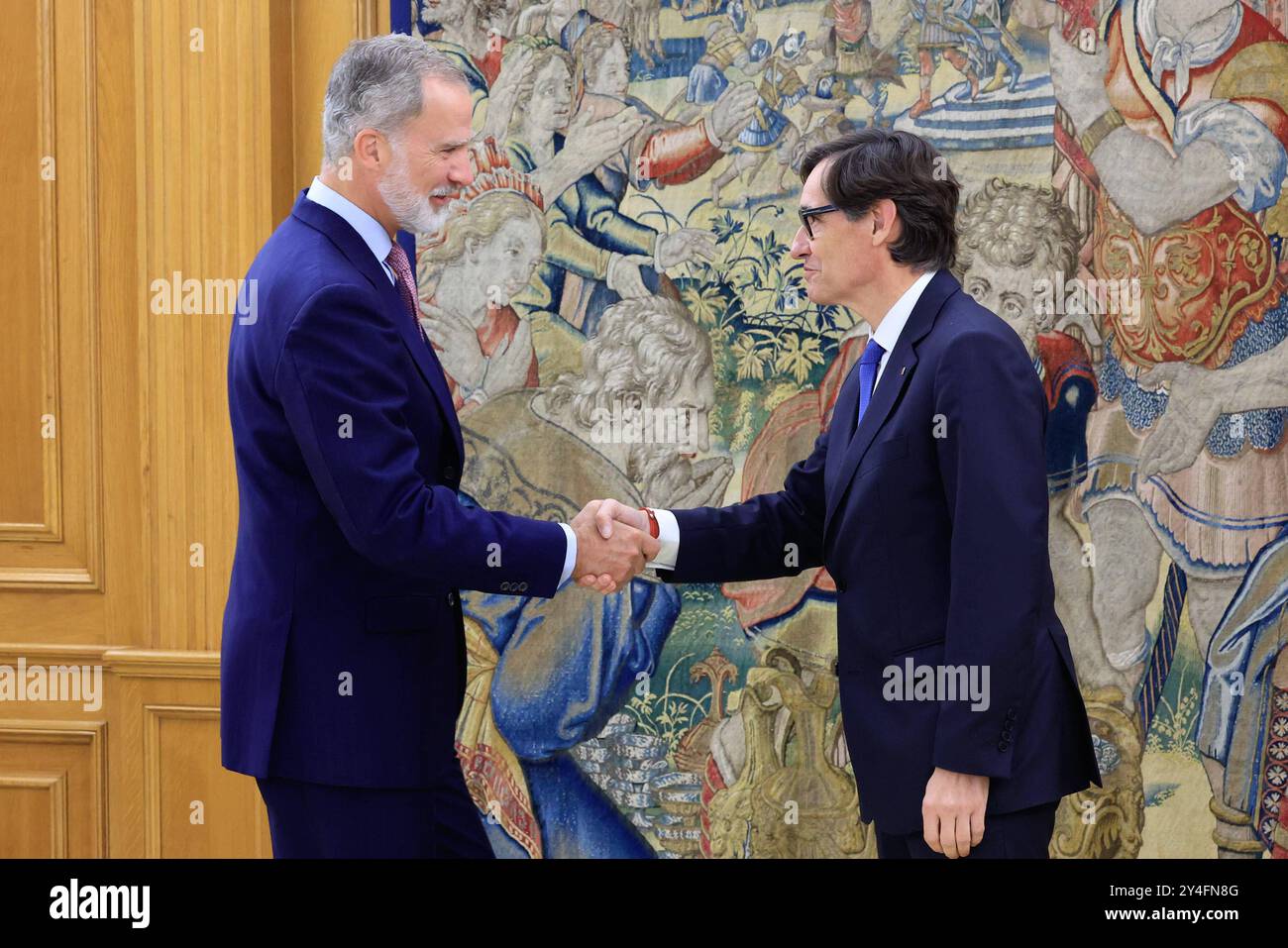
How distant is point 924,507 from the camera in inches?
103

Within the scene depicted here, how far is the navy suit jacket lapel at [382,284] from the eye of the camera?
104 inches

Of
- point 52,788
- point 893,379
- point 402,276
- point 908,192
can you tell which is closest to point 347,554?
point 402,276

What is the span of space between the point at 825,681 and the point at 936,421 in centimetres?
162

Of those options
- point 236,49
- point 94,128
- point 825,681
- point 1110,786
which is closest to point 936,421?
point 825,681

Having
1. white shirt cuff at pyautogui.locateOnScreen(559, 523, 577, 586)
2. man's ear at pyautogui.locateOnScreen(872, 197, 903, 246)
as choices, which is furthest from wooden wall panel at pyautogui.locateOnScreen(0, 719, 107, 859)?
man's ear at pyautogui.locateOnScreen(872, 197, 903, 246)

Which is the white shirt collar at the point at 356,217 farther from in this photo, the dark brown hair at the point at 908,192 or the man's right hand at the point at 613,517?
the dark brown hair at the point at 908,192

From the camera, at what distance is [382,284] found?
8.77ft

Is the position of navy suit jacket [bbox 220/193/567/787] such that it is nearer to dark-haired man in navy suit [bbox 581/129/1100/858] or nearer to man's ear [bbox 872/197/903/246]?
dark-haired man in navy suit [bbox 581/129/1100/858]

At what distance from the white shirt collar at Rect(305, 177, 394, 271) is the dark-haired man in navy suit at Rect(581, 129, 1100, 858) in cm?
94

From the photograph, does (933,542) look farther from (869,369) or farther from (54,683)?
(54,683)

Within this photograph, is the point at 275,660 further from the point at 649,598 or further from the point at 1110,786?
the point at 1110,786

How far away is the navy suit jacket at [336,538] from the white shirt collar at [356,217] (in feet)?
0.17

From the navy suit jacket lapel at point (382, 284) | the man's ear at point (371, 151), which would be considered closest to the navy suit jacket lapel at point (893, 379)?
the navy suit jacket lapel at point (382, 284)

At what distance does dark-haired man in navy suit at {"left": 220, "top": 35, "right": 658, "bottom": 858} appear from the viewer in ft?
8.18
